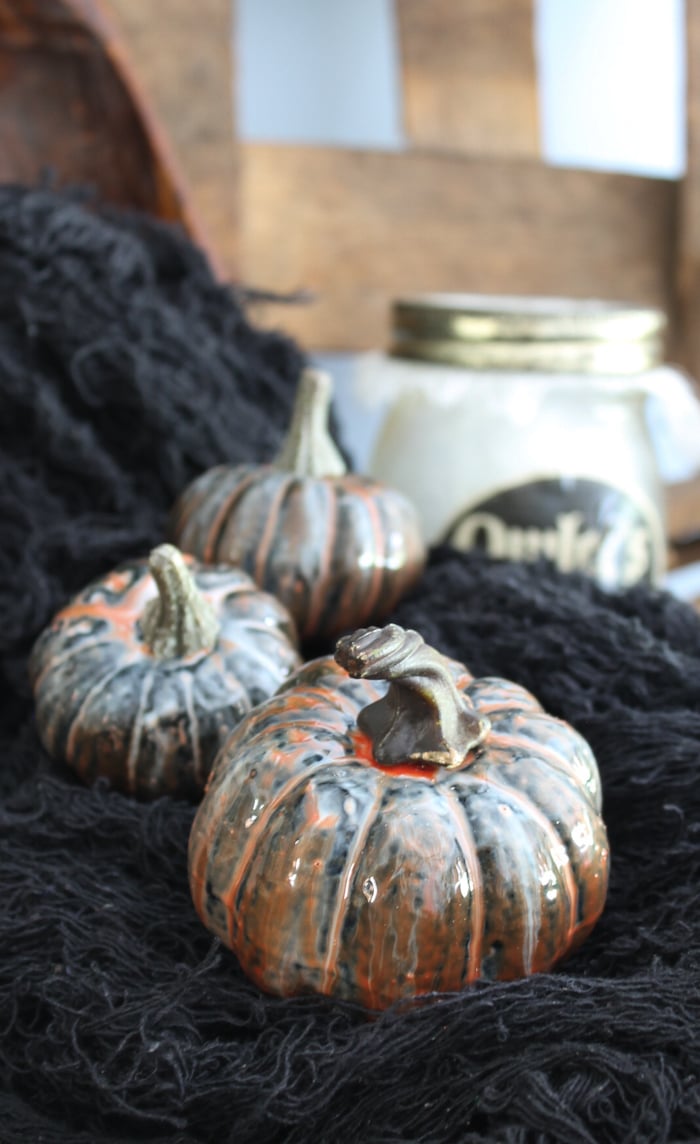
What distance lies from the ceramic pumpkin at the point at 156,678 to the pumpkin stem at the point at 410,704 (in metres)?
0.14

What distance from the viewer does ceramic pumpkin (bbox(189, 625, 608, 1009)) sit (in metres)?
0.45

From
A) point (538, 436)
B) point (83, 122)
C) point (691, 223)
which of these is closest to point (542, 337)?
point (538, 436)

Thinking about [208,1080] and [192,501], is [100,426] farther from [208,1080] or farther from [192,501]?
[208,1080]

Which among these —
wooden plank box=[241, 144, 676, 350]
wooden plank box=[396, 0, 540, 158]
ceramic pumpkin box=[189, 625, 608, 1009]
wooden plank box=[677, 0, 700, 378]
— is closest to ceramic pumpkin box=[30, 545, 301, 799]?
ceramic pumpkin box=[189, 625, 608, 1009]

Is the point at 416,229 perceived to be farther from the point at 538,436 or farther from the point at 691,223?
the point at 538,436

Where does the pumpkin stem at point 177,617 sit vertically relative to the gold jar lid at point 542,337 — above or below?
below

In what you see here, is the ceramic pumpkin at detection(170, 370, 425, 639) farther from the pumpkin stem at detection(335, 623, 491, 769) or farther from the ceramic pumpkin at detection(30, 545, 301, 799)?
the pumpkin stem at detection(335, 623, 491, 769)

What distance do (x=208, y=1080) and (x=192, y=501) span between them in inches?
17.1

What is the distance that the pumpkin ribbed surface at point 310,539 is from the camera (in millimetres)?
748

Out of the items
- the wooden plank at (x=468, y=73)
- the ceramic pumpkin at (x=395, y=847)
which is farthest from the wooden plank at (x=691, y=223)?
the ceramic pumpkin at (x=395, y=847)

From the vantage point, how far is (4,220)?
2.88ft

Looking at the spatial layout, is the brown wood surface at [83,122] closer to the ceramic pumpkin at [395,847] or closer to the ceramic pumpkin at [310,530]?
the ceramic pumpkin at [310,530]

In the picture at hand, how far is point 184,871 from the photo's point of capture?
1.84 ft

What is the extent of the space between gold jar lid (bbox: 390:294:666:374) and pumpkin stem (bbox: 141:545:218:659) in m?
0.48
